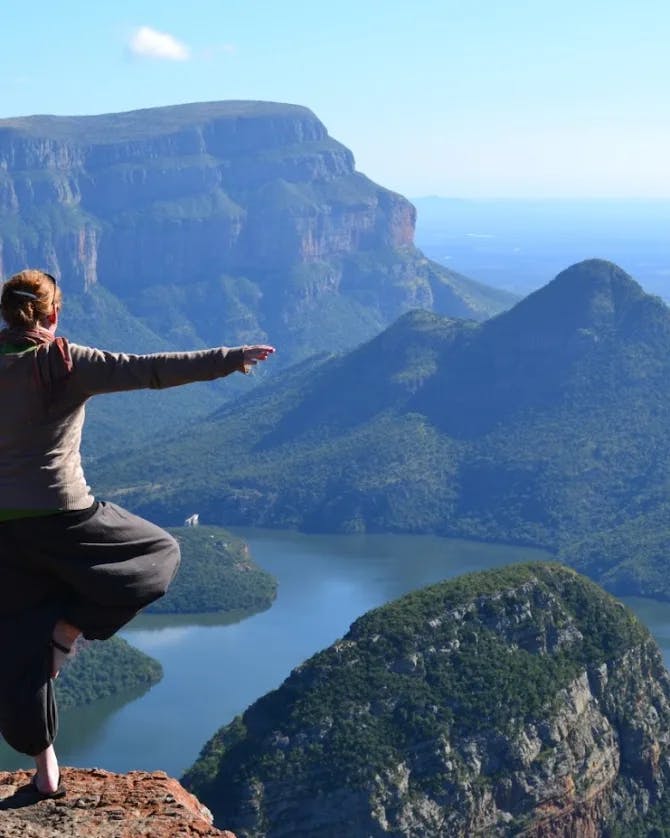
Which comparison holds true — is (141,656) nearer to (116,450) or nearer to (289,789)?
(289,789)

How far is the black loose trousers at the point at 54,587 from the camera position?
7.06 m

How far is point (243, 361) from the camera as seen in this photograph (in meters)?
6.77

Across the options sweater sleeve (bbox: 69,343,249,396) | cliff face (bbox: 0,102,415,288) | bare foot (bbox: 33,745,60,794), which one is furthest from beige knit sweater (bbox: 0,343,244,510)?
cliff face (bbox: 0,102,415,288)

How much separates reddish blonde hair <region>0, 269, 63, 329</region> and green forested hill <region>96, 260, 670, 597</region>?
82.3 m

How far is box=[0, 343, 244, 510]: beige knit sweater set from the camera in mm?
6832

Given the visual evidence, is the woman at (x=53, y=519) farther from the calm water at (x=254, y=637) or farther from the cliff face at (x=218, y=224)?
the cliff face at (x=218, y=224)

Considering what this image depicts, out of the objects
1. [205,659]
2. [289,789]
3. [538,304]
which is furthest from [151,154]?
[289,789]

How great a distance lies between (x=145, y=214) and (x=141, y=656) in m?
105

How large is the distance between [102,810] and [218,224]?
158283 millimetres

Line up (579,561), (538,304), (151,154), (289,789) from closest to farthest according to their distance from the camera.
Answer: (289,789), (579,561), (538,304), (151,154)

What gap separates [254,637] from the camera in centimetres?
6900

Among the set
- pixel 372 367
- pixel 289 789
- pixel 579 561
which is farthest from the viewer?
pixel 372 367

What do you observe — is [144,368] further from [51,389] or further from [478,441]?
[478,441]

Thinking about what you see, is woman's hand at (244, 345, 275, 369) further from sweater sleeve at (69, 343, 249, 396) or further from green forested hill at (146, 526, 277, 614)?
green forested hill at (146, 526, 277, 614)
